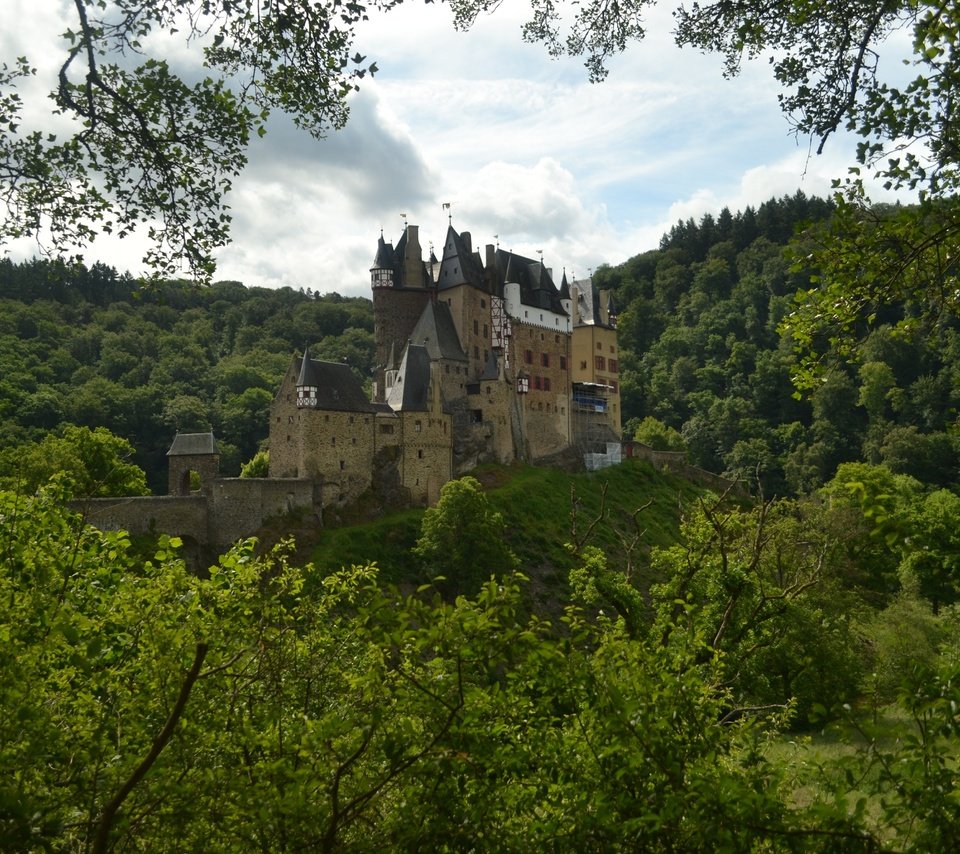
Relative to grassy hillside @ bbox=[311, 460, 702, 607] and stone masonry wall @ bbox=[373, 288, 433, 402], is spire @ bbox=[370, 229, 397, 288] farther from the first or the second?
grassy hillside @ bbox=[311, 460, 702, 607]

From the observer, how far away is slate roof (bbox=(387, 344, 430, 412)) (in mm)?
45516

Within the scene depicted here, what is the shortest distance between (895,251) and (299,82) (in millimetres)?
5871

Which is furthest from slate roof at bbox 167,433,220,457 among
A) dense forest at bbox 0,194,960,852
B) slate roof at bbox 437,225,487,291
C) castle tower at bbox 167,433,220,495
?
dense forest at bbox 0,194,960,852

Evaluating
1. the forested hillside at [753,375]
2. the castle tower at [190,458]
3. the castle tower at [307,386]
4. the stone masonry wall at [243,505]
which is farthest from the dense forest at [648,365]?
the stone masonry wall at [243,505]

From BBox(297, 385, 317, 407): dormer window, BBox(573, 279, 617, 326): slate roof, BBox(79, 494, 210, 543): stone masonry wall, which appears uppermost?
BBox(573, 279, 617, 326): slate roof

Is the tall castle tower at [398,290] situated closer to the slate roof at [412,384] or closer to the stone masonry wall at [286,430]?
the slate roof at [412,384]

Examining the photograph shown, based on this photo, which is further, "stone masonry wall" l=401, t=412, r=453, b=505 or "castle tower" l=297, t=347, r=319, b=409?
"stone masonry wall" l=401, t=412, r=453, b=505

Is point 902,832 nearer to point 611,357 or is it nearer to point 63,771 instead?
point 63,771

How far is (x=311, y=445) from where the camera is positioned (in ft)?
135

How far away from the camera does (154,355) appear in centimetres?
9612

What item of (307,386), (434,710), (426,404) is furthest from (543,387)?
(434,710)

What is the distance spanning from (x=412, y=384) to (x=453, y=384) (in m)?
5.29

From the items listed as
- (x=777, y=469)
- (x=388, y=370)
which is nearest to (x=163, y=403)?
(x=388, y=370)

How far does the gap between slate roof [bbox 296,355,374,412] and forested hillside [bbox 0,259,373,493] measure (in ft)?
76.1
